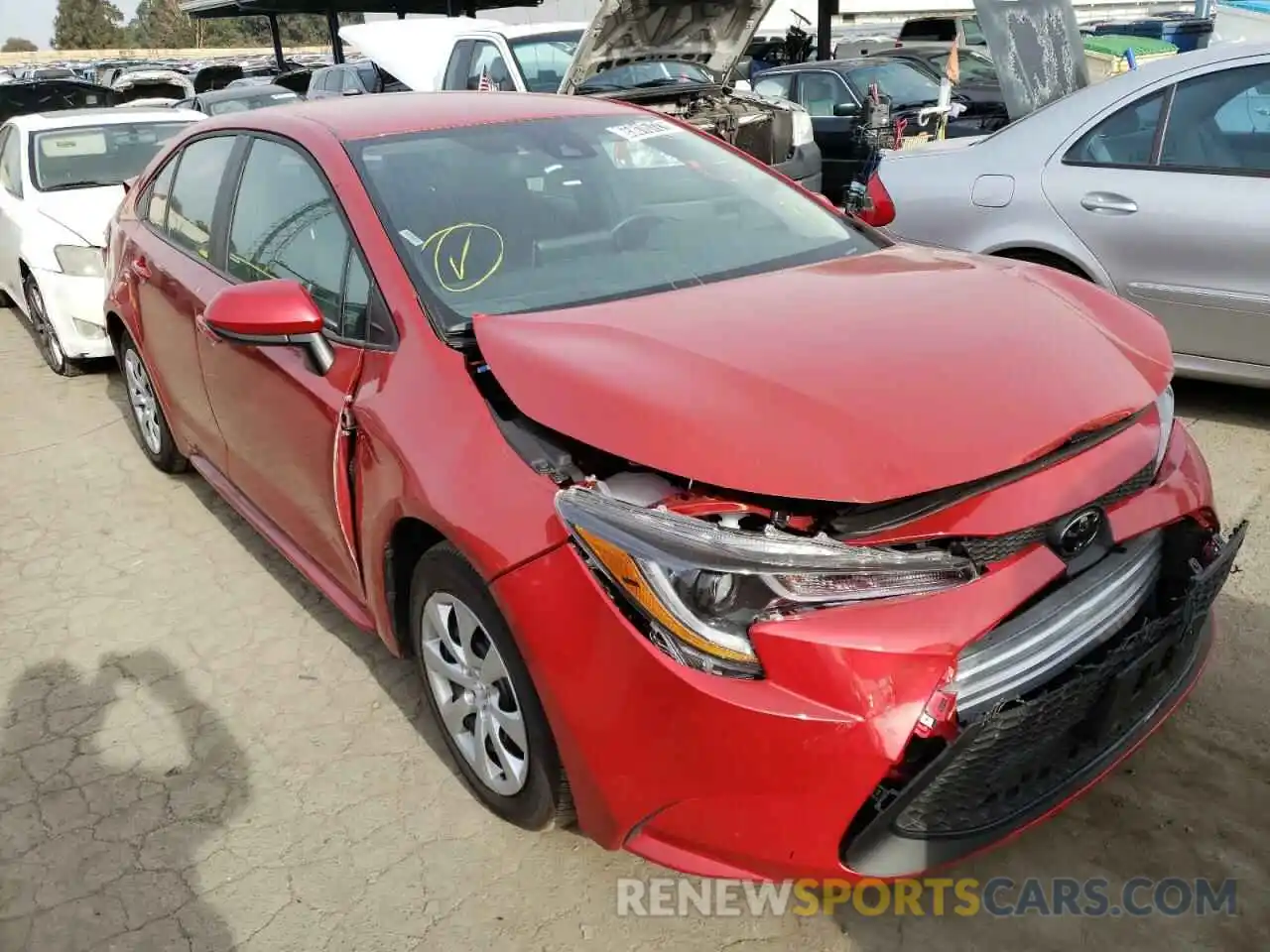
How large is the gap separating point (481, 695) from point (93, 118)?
649 cm

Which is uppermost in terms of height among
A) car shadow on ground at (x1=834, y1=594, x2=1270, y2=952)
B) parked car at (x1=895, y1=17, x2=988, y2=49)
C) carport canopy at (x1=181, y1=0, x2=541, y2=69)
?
carport canopy at (x1=181, y1=0, x2=541, y2=69)

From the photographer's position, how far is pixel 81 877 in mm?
2412

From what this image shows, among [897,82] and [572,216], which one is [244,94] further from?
[572,216]

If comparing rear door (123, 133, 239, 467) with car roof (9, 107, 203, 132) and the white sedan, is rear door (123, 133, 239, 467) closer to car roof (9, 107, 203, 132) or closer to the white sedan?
the white sedan

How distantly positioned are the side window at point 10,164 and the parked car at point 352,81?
5026 mm

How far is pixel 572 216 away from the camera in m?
2.87

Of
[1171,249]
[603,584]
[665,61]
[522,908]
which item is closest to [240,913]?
[522,908]

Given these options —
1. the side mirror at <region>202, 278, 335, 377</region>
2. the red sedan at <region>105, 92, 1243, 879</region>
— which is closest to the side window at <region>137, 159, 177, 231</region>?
the red sedan at <region>105, 92, 1243, 879</region>

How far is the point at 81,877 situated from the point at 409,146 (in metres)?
2.04

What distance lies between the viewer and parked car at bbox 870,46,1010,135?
9977 millimetres

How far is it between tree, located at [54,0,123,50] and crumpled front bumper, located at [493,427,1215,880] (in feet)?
300

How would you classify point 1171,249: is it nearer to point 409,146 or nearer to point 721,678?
point 409,146

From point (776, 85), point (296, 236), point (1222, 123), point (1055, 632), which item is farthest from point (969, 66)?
point (1055, 632)

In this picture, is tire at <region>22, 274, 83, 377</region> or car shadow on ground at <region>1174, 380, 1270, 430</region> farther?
tire at <region>22, 274, 83, 377</region>
